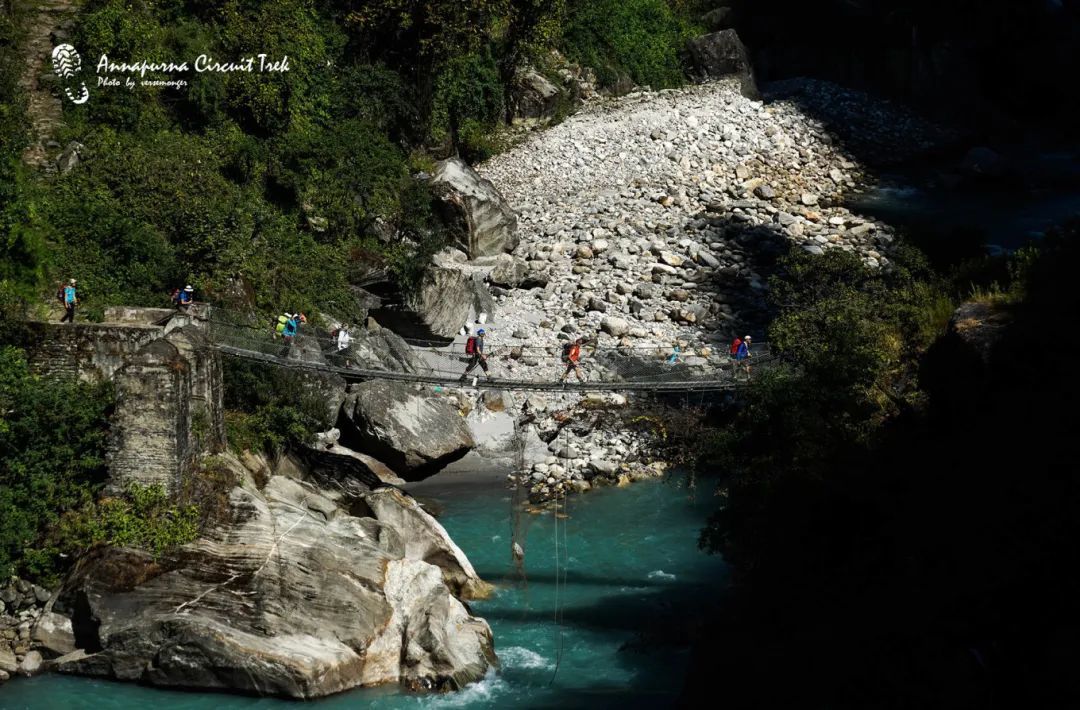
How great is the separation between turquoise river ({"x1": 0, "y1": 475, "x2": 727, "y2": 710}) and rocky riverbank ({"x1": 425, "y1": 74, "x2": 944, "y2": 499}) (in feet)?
3.09

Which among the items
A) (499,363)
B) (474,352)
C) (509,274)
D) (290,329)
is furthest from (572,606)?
(509,274)

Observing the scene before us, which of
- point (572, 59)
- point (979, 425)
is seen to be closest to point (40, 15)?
point (572, 59)

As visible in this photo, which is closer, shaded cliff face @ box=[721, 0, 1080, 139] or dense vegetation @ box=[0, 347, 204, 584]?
dense vegetation @ box=[0, 347, 204, 584]

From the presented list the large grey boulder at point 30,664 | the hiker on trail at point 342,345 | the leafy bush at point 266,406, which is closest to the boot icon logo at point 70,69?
the hiker on trail at point 342,345

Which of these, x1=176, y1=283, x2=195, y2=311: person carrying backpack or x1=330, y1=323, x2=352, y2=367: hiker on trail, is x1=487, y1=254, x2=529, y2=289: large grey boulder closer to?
x1=330, y1=323, x2=352, y2=367: hiker on trail

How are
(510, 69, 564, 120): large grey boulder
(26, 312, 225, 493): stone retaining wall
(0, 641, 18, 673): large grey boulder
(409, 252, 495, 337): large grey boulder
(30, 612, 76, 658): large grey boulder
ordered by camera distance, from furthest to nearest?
(510, 69, 564, 120): large grey boulder → (409, 252, 495, 337): large grey boulder → (26, 312, 225, 493): stone retaining wall → (30, 612, 76, 658): large grey boulder → (0, 641, 18, 673): large grey boulder

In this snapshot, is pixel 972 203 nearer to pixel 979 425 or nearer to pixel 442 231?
pixel 442 231

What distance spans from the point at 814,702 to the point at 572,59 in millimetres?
24732

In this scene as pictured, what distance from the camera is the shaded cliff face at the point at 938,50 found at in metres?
34.9

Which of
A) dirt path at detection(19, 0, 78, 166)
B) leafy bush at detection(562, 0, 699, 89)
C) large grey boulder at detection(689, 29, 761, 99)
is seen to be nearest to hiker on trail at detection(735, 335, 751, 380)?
dirt path at detection(19, 0, 78, 166)

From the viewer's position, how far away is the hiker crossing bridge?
15875mm

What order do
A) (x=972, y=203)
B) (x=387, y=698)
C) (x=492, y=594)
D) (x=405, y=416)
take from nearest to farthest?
(x=387, y=698), (x=492, y=594), (x=405, y=416), (x=972, y=203)

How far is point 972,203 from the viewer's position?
28.9 metres

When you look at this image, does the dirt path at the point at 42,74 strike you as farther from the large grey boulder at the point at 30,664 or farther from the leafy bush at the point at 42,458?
the large grey boulder at the point at 30,664
